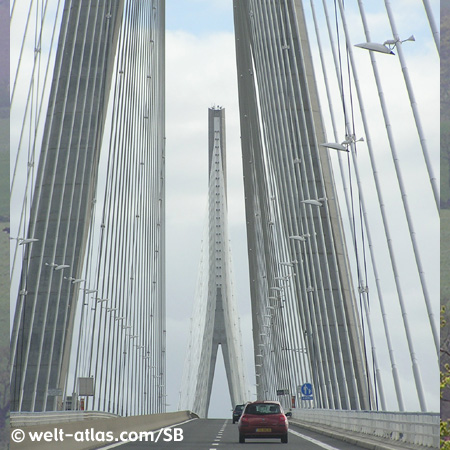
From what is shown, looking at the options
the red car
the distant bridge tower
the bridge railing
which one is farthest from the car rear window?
the distant bridge tower

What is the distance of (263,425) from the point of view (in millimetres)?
24031

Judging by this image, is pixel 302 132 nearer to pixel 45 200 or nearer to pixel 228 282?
pixel 45 200

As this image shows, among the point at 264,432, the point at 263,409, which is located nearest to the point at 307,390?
the point at 263,409

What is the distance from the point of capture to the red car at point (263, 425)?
78.3 ft

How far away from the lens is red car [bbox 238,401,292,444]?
2386cm

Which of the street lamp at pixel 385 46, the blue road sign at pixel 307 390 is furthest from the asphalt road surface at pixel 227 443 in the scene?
the blue road sign at pixel 307 390

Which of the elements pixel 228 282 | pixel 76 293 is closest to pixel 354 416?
pixel 76 293

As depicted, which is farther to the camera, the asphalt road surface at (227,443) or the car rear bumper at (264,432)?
the car rear bumper at (264,432)

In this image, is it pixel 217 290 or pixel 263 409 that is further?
pixel 217 290

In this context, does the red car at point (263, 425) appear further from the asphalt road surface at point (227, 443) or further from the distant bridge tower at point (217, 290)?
the distant bridge tower at point (217, 290)

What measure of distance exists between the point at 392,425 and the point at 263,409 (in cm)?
591

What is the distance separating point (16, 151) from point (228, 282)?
6802 centimetres

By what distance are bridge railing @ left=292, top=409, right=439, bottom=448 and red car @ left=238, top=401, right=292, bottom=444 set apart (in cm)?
202

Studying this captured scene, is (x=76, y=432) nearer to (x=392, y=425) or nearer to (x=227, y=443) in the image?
(x=392, y=425)
